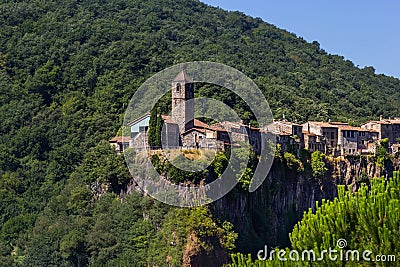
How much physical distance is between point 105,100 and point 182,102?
55.1 ft

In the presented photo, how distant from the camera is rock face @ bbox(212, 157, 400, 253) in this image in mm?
43466

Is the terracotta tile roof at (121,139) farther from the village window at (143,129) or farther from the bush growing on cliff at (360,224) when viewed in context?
the bush growing on cliff at (360,224)

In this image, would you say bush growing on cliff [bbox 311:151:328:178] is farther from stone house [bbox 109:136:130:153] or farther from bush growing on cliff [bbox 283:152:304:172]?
stone house [bbox 109:136:130:153]

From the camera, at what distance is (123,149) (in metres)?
49.8

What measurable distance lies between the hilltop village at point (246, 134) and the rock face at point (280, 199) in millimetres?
1651

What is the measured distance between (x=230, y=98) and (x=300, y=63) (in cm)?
3650

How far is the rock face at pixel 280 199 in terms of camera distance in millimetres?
43466

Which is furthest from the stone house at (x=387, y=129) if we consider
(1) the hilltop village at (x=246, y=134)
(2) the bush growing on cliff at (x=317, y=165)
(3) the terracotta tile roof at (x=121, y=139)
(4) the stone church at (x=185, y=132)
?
(3) the terracotta tile roof at (x=121, y=139)

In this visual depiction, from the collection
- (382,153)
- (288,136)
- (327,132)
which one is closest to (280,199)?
(288,136)

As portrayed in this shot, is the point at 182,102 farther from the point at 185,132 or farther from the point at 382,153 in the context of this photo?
the point at 382,153

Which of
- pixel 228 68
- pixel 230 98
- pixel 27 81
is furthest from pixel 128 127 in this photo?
pixel 228 68

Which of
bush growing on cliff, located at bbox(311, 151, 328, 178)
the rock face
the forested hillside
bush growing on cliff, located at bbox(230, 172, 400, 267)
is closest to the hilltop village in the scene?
bush growing on cliff, located at bbox(311, 151, 328, 178)

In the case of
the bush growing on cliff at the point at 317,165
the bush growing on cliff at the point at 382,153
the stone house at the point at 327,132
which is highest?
the stone house at the point at 327,132

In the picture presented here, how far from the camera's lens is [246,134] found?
47.2 metres
